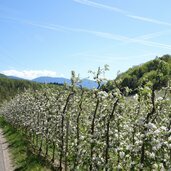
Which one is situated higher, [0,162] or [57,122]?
[57,122]

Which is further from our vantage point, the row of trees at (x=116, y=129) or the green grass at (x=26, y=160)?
the green grass at (x=26, y=160)

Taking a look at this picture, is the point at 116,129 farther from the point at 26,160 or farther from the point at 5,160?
the point at 5,160

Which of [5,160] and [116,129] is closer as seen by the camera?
[116,129]

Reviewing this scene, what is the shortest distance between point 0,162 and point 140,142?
2536 cm

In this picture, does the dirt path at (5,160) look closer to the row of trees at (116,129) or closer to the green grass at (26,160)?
the green grass at (26,160)

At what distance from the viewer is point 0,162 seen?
1319 inches

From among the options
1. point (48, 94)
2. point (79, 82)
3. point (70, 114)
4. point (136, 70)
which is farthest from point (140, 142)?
point (136, 70)

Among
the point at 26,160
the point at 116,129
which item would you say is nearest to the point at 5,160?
the point at 26,160

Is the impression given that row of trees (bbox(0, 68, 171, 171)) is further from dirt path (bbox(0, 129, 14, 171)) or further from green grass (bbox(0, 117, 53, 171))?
dirt path (bbox(0, 129, 14, 171))

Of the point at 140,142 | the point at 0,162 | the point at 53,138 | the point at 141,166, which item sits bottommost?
the point at 0,162

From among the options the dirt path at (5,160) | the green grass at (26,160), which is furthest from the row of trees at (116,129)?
the dirt path at (5,160)

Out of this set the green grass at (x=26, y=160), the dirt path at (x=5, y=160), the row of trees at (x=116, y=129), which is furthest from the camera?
the dirt path at (x=5, y=160)

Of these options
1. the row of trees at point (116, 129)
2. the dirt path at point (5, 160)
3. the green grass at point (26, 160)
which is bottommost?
the dirt path at point (5, 160)

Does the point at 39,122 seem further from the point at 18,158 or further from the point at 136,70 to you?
the point at 136,70
